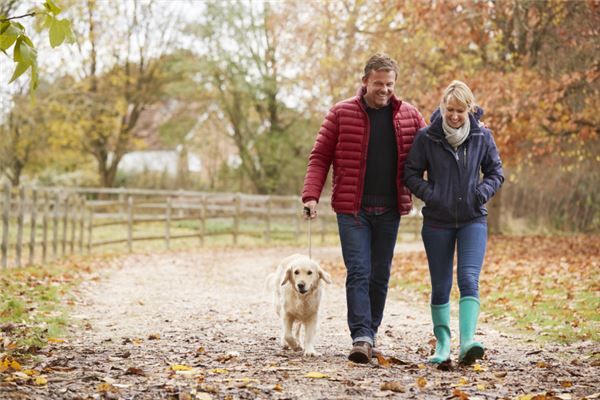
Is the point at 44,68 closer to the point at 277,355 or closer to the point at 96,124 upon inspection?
the point at 96,124

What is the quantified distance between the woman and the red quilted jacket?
0.17 metres

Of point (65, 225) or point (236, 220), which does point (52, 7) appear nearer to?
point (65, 225)

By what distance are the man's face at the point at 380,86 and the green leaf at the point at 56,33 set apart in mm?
2313

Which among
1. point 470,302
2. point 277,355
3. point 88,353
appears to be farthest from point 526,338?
point 88,353

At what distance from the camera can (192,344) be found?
19.5ft

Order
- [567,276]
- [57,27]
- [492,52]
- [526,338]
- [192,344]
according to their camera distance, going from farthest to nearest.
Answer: [492,52] → [567,276] → [526,338] → [192,344] → [57,27]

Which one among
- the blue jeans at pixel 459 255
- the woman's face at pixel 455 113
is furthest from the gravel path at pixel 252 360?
the woman's face at pixel 455 113

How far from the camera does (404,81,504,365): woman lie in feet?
16.5

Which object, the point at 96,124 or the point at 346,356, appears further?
the point at 96,124

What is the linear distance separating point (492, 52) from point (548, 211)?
8301mm

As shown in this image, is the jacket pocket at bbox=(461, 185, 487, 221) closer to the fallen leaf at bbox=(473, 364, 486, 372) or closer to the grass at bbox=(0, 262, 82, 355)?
the fallen leaf at bbox=(473, 364, 486, 372)

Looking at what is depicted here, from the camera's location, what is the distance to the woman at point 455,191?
198 inches

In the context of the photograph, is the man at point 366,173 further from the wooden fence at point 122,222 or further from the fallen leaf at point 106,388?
the wooden fence at point 122,222

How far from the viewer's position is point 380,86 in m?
5.14
